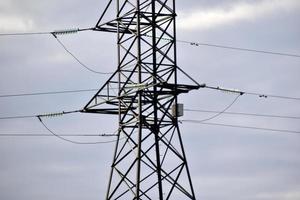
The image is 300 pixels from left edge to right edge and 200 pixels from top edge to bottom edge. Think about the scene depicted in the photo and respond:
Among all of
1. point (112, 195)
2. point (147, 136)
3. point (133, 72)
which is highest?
point (133, 72)

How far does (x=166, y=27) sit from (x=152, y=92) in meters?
4.13

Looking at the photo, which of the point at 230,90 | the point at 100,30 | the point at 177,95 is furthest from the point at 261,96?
the point at 100,30

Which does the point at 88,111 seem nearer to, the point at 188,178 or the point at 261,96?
the point at 188,178

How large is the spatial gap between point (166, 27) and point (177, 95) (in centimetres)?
412

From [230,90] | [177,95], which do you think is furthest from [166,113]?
[230,90]

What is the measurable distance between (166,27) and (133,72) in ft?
11.5

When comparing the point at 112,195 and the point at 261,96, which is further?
the point at 261,96

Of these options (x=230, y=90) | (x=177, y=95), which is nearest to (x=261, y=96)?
(x=230, y=90)

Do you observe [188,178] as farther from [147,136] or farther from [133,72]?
[133,72]

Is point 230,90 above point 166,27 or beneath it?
beneath

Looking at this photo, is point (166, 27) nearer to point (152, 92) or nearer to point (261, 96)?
point (152, 92)

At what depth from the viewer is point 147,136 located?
52.3 meters

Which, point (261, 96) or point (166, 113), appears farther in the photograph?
point (261, 96)

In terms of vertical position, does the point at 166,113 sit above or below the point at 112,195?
above
